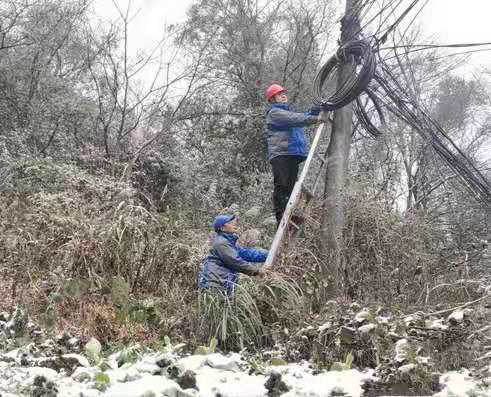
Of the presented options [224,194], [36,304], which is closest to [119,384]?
[36,304]

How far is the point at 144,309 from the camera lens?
5.84 meters

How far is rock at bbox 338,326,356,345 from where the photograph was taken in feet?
13.3

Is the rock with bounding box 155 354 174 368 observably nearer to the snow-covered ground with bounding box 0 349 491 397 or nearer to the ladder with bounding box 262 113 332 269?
the snow-covered ground with bounding box 0 349 491 397

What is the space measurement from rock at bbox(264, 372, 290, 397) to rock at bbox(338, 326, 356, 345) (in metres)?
1.17

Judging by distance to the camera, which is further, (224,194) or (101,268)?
(224,194)

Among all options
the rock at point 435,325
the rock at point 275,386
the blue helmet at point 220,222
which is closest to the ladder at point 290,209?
the blue helmet at point 220,222

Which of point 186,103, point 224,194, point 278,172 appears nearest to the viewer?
point 278,172

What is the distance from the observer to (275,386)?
9.73 ft

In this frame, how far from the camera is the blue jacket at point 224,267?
5.67 meters

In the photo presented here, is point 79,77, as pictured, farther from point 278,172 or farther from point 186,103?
point 278,172

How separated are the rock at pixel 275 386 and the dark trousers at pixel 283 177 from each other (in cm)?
426

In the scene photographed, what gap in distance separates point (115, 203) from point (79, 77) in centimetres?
838

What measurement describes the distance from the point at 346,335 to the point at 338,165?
347 cm

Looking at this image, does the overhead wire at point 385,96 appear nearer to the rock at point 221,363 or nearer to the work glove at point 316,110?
the work glove at point 316,110
